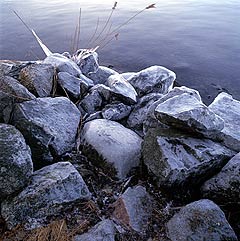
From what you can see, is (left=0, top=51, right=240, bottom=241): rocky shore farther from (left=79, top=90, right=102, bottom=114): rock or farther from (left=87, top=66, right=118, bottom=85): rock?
(left=87, top=66, right=118, bottom=85): rock

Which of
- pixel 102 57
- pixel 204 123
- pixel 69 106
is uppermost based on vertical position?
pixel 204 123

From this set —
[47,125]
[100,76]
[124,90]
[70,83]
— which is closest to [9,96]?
[47,125]

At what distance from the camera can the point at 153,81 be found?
306 centimetres

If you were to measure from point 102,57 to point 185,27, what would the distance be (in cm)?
216

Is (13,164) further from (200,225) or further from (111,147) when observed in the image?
(200,225)

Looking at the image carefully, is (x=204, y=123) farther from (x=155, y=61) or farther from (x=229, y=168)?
(x=155, y=61)

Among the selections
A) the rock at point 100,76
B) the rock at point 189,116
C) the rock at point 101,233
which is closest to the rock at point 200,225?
the rock at point 101,233

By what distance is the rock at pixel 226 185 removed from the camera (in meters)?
1.92

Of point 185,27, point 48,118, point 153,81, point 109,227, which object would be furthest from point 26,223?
point 185,27

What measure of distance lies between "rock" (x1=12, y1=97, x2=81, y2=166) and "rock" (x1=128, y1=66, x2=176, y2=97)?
2.68 ft

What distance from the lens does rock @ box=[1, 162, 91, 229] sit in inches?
68.2

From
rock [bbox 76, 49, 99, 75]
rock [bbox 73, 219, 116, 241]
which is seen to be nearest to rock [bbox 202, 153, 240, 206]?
rock [bbox 73, 219, 116, 241]

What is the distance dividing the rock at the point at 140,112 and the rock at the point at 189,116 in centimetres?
42

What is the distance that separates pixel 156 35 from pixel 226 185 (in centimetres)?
467
